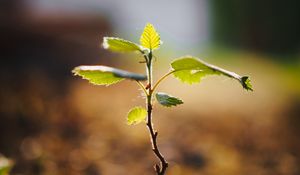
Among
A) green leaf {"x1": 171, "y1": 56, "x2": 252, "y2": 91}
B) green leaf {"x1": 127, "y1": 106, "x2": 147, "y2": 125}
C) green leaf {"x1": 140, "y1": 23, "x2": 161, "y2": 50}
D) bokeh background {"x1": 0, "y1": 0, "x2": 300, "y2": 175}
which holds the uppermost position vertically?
green leaf {"x1": 140, "y1": 23, "x2": 161, "y2": 50}

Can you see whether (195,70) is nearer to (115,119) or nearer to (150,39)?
(150,39)

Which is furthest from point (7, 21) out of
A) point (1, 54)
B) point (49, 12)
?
point (49, 12)

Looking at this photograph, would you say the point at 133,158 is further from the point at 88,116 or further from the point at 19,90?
the point at 19,90

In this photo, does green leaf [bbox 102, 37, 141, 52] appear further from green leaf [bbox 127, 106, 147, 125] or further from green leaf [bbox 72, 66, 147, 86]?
green leaf [bbox 127, 106, 147, 125]

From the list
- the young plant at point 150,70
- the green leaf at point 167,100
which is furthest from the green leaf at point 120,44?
the green leaf at point 167,100

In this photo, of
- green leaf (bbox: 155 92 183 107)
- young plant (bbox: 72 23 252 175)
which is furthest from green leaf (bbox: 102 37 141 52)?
green leaf (bbox: 155 92 183 107)
